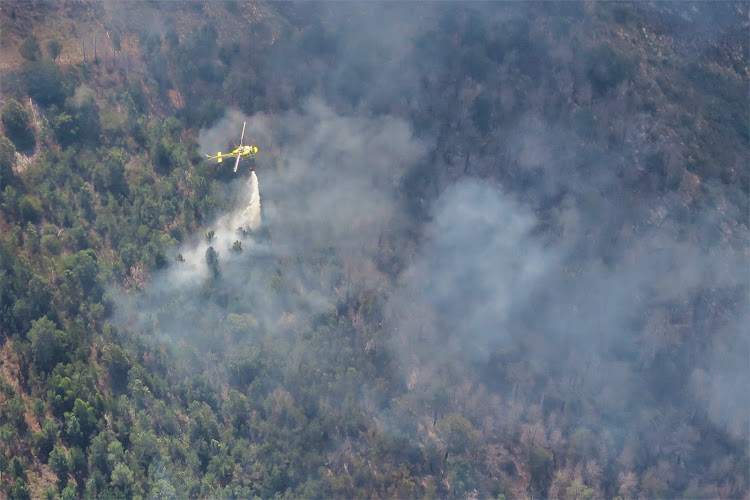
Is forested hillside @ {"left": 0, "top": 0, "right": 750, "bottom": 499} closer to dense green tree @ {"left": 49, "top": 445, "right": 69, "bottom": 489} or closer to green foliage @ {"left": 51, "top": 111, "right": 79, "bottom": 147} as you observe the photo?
green foliage @ {"left": 51, "top": 111, "right": 79, "bottom": 147}

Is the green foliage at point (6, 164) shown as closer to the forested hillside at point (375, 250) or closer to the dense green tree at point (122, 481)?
the forested hillside at point (375, 250)

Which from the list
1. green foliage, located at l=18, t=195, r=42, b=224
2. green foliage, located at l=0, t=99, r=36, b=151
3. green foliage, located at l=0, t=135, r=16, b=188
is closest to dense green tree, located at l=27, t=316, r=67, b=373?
green foliage, located at l=18, t=195, r=42, b=224

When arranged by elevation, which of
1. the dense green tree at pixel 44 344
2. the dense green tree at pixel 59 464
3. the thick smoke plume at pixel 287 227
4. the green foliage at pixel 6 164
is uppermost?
the green foliage at pixel 6 164

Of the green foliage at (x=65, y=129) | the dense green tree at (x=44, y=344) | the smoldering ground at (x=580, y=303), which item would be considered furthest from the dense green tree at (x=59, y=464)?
the green foliage at (x=65, y=129)

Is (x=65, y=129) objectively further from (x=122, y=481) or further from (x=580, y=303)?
(x=580, y=303)

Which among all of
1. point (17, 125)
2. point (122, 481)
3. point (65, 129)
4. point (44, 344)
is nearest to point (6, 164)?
point (17, 125)
